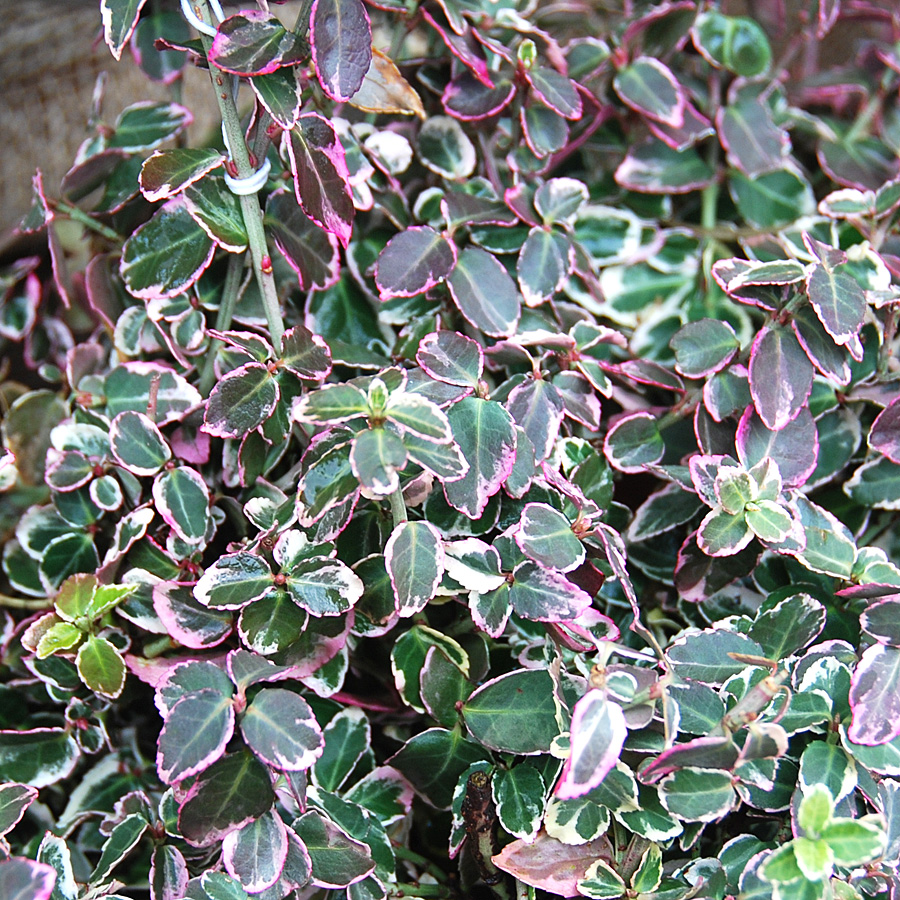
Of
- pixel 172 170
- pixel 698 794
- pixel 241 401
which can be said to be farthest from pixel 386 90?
pixel 698 794

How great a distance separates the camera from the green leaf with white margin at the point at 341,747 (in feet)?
2.75

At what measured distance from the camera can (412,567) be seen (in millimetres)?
715

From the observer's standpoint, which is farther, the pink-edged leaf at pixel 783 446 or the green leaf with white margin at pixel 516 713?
the pink-edged leaf at pixel 783 446

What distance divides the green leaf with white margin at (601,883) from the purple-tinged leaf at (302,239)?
0.62 m

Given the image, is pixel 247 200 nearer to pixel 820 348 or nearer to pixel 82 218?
pixel 82 218

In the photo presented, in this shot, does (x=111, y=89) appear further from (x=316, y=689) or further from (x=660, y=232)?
(x=316, y=689)

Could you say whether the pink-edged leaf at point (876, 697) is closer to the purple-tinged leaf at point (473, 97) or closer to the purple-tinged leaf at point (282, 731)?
the purple-tinged leaf at point (282, 731)

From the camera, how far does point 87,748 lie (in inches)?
35.7

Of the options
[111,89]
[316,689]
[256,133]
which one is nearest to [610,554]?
[316,689]

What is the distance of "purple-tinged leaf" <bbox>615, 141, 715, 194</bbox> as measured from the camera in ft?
3.86

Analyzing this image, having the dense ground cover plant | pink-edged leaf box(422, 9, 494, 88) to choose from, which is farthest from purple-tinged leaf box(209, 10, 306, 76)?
pink-edged leaf box(422, 9, 494, 88)

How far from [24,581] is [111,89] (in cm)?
86

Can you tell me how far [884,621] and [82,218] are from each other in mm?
985

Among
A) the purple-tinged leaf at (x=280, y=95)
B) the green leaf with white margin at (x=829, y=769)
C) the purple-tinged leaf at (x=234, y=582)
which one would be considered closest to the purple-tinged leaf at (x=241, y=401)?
the purple-tinged leaf at (x=234, y=582)
